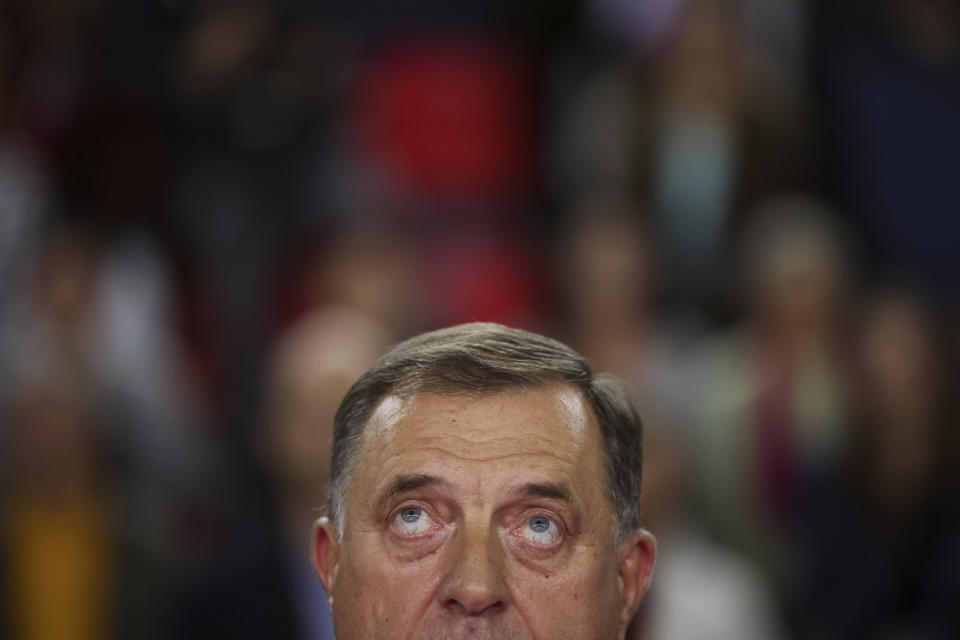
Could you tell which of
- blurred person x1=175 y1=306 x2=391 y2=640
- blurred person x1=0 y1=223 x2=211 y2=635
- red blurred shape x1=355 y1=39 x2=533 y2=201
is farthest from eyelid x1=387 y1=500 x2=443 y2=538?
red blurred shape x1=355 y1=39 x2=533 y2=201

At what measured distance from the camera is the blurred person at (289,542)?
16.3 feet

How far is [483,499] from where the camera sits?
2582 mm

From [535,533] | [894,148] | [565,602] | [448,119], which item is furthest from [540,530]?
[448,119]

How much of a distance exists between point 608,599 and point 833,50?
5046 millimetres

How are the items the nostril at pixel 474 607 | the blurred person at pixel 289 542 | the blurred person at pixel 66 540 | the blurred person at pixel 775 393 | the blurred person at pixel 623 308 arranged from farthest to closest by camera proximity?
the blurred person at pixel 623 308 < the blurred person at pixel 775 393 < the blurred person at pixel 66 540 < the blurred person at pixel 289 542 < the nostril at pixel 474 607

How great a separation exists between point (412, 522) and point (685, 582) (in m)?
2.75

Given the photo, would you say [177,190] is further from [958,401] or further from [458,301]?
[958,401]

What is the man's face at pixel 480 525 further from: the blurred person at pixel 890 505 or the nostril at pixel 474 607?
the blurred person at pixel 890 505

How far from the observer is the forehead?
Result: 2.60 metres

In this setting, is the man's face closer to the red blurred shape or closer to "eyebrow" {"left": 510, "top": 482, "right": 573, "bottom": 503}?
"eyebrow" {"left": 510, "top": 482, "right": 573, "bottom": 503}

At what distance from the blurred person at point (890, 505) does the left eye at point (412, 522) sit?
10.6 feet

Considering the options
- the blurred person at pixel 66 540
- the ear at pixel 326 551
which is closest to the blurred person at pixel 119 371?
the blurred person at pixel 66 540

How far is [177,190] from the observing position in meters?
7.17

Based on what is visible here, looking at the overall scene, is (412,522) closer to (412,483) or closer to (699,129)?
(412,483)
